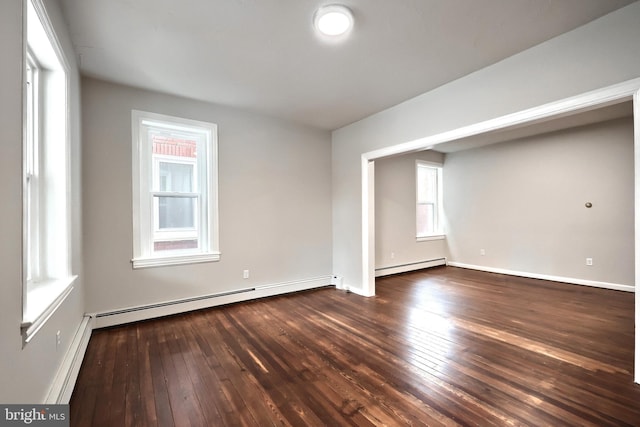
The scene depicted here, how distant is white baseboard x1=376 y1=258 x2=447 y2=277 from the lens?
5521mm

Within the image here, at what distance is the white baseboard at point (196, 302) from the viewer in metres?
3.14

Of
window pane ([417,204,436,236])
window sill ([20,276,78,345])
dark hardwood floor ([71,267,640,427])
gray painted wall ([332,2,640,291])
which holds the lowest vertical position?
dark hardwood floor ([71,267,640,427])

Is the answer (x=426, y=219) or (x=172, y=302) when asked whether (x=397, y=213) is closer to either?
(x=426, y=219)

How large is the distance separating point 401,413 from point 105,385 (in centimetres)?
213

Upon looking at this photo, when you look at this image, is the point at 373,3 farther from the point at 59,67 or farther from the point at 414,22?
the point at 59,67

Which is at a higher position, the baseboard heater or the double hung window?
the double hung window

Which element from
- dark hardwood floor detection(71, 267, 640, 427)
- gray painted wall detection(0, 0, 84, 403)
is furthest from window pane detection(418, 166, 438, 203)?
gray painted wall detection(0, 0, 84, 403)

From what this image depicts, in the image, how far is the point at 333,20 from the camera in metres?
2.07

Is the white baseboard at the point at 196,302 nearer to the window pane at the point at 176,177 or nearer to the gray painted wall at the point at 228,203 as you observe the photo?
the gray painted wall at the point at 228,203

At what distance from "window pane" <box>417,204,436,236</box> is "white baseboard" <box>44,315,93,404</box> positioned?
5.89 meters

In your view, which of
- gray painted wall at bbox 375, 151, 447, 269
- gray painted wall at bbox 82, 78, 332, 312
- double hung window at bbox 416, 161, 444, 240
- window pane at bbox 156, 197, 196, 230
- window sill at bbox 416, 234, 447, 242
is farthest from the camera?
double hung window at bbox 416, 161, 444, 240

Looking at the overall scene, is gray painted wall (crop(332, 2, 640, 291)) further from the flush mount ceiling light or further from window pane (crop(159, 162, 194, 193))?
window pane (crop(159, 162, 194, 193))

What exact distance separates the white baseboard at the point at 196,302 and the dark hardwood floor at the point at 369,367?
0.12 m

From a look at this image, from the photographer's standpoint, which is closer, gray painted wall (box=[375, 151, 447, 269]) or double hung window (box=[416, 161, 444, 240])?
gray painted wall (box=[375, 151, 447, 269])
